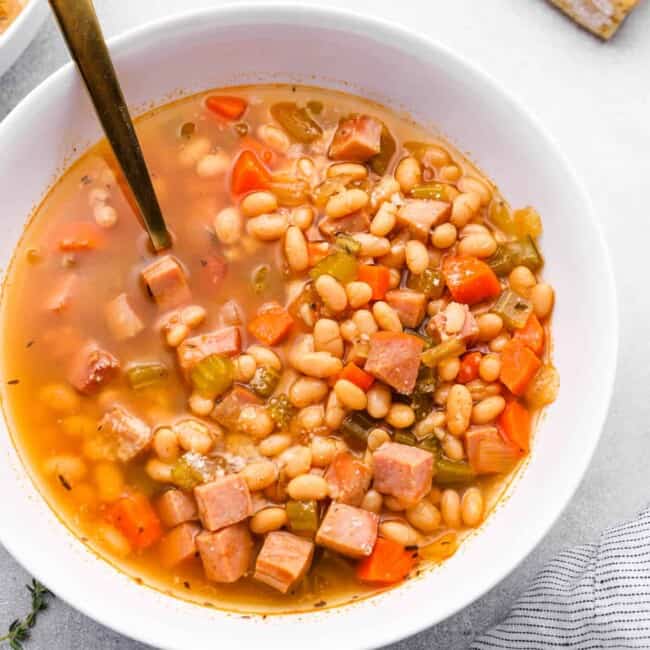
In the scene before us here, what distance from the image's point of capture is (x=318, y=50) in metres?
3.11

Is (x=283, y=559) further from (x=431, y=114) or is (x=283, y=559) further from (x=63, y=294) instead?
(x=431, y=114)

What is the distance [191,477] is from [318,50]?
1.34 m

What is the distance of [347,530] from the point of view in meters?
2.88

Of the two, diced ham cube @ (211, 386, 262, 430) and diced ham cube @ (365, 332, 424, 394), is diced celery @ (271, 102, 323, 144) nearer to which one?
diced ham cube @ (365, 332, 424, 394)

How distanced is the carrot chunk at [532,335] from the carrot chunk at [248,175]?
905mm

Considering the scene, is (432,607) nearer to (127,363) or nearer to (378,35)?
(127,363)

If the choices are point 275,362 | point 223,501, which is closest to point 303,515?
point 223,501

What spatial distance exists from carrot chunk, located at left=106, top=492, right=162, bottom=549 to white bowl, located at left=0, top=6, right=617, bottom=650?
0.41ft

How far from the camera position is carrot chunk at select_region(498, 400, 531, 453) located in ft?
9.93

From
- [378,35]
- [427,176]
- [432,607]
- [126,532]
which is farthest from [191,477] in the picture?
[378,35]

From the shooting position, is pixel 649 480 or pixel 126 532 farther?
pixel 649 480

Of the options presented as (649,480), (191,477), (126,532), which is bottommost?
(126,532)

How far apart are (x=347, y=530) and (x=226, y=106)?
1.36m

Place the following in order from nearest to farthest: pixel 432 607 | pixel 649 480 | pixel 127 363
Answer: pixel 432 607, pixel 127 363, pixel 649 480
